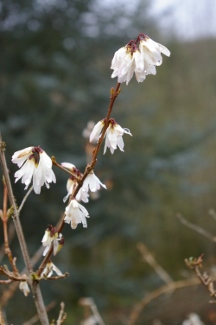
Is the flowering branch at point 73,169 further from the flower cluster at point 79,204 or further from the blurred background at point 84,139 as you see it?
the blurred background at point 84,139

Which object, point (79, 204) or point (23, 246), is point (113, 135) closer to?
point (79, 204)

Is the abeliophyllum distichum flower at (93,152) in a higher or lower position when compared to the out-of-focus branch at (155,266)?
lower

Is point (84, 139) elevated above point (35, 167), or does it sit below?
above

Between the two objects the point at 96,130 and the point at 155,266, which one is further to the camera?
the point at 155,266

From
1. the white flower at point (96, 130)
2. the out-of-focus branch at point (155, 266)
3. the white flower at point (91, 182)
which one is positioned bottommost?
the white flower at point (91, 182)

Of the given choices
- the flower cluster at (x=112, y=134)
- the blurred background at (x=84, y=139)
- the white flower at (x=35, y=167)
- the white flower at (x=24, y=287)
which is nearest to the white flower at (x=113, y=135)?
the flower cluster at (x=112, y=134)

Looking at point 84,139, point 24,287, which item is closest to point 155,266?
point 24,287

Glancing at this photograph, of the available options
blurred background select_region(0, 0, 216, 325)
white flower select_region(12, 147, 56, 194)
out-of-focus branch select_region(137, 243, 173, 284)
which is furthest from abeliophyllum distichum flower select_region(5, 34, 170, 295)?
blurred background select_region(0, 0, 216, 325)
